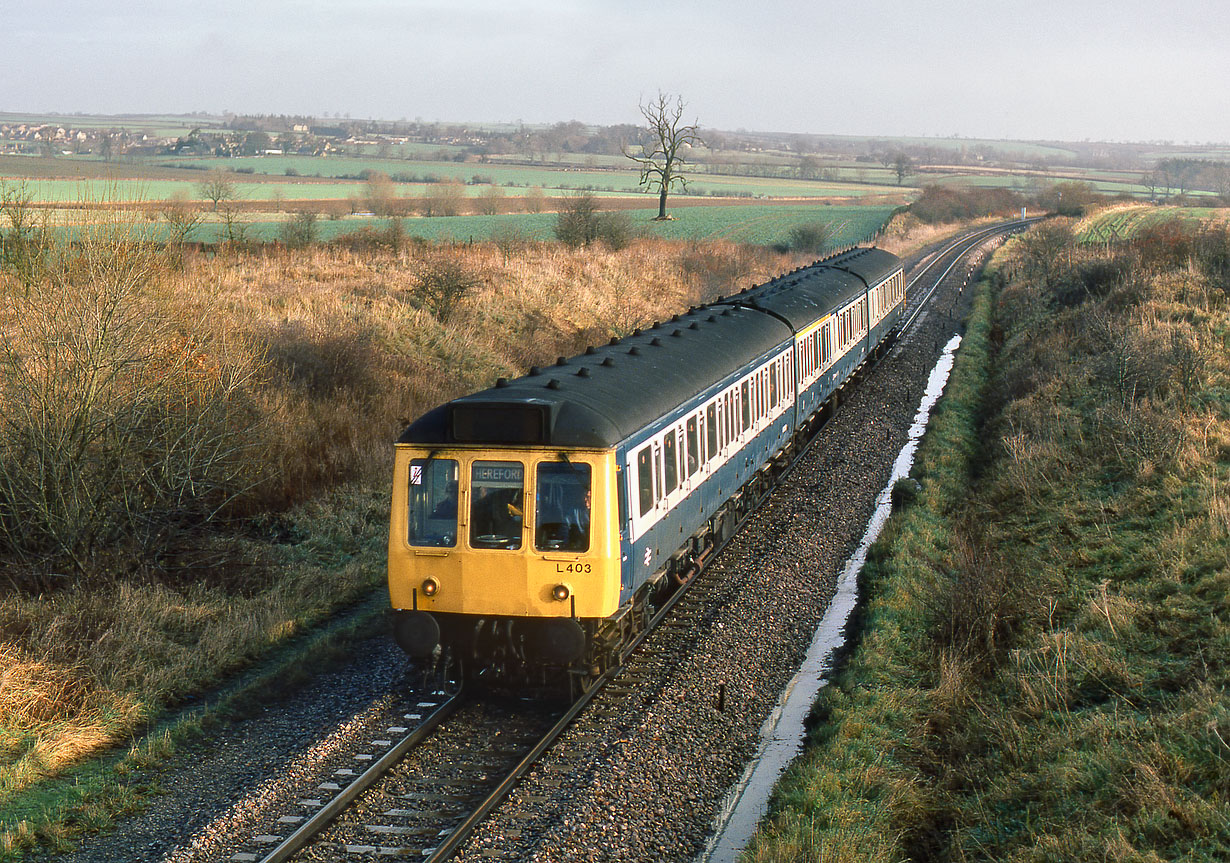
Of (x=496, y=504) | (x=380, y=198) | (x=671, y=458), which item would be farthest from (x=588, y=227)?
(x=496, y=504)

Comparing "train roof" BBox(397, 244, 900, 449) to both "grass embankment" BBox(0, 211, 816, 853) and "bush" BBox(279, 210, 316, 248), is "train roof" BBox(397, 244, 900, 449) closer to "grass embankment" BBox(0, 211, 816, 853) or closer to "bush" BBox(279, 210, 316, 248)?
"grass embankment" BBox(0, 211, 816, 853)

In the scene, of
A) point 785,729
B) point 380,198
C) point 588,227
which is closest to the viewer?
point 785,729

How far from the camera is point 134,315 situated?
12266mm

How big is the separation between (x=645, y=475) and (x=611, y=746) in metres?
2.68

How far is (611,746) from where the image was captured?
365 inches

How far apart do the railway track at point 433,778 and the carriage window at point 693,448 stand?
2.06m

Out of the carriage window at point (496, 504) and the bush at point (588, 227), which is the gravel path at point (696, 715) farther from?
the bush at point (588, 227)

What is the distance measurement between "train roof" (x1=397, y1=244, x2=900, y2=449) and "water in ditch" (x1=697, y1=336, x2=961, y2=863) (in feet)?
10.2

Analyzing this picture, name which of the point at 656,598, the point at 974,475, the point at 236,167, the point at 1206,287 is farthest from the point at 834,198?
the point at 656,598

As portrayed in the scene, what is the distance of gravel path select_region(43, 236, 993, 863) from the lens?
7824 millimetres

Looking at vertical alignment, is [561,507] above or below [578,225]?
A: below

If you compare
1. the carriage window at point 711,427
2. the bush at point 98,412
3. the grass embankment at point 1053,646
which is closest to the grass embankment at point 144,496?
the bush at point 98,412

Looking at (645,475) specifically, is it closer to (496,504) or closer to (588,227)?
(496,504)

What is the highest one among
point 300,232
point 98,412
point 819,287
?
point 300,232
